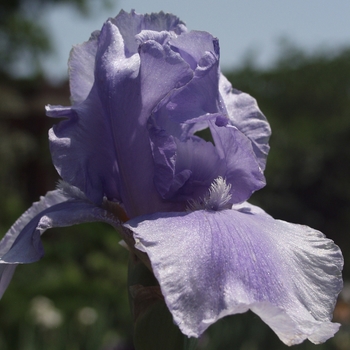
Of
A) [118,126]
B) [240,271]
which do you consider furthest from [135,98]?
[240,271]

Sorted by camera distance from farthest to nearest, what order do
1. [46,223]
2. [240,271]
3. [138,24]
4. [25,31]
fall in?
[25,31], [138,24], [46,223], [240,271]

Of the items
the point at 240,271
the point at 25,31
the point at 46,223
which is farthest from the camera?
the point at 25,31

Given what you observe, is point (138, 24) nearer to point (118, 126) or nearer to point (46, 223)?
point (118, 126)

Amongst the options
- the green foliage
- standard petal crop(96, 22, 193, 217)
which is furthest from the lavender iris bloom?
the green foliage

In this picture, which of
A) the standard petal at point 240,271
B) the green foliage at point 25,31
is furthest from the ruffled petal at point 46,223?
the green foliage at point 25,31

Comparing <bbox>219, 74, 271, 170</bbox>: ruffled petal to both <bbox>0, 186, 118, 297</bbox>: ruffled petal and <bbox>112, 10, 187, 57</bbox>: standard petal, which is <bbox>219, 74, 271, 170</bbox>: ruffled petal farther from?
<bbox>0, 186, 118, 297</bbox>: ruffled petal

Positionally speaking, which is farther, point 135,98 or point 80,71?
point 80,71

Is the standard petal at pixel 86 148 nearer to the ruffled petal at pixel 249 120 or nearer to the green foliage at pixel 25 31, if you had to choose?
the ruffled petal at pixel 249 120

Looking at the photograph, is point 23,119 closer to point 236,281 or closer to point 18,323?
point 18,323
